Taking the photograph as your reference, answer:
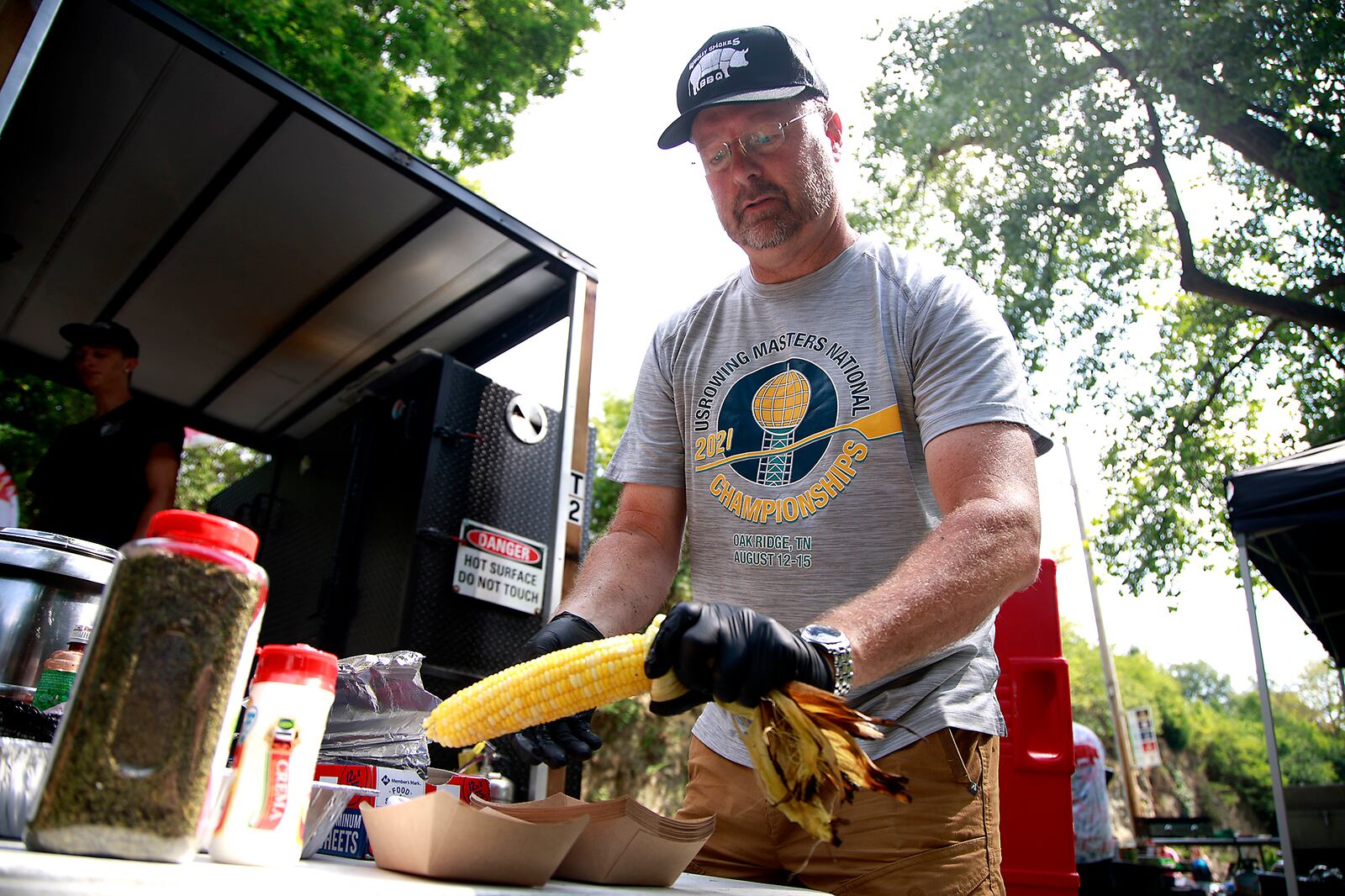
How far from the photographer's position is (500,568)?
4727 mm

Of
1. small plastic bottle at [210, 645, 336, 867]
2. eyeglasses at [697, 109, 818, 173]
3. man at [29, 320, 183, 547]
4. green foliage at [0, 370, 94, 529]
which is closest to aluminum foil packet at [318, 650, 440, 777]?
small plastic bottle at [210, 645, 336, 867]

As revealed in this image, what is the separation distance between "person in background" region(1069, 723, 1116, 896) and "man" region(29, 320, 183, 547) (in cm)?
644

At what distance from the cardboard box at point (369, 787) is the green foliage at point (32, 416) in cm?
725

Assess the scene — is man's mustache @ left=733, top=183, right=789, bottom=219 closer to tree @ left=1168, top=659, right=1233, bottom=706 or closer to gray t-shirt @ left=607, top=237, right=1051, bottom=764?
gray t-shirt @ left=607, top=237, right=1051, bottom=764

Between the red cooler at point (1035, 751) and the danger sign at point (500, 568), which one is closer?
the red cooler at point (1035, 751)

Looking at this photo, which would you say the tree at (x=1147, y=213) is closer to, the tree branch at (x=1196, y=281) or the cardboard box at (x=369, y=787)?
the tree branch at (x=1196, y=281)

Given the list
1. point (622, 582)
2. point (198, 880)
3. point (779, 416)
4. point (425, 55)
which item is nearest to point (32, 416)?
point (425, 55)

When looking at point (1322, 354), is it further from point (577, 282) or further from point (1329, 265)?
point (577, 282)

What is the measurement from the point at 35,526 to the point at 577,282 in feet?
11.5

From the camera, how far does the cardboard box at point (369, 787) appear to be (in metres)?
1.46

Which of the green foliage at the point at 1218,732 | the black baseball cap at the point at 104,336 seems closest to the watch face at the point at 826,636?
the black baseball cap at the point at 104,336

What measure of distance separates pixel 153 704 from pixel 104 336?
20.1 ft

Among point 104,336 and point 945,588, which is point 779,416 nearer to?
point 945,588

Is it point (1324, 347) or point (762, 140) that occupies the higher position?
point (1324, 347)
